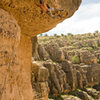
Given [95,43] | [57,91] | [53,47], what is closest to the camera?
[57,91]

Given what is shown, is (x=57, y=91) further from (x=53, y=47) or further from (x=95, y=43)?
(x=95, y=43)

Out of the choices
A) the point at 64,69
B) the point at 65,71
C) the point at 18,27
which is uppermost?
the point at 18,27

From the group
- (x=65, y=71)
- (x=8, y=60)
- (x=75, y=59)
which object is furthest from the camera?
(x=75, y=59)

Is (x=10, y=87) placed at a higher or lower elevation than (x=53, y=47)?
lower

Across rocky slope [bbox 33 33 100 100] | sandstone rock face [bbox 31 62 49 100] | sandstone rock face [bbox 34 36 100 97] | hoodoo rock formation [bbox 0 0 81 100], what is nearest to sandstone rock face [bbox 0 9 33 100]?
hoodoo rock formation [bbox 0 0 81 100]

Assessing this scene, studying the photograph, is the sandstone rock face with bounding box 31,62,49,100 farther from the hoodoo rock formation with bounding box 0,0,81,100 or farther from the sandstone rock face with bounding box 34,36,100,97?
the sandstone rock face with bounding box 34,36,100,97

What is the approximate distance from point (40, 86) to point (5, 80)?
5493 mm

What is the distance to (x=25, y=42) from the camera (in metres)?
4.57

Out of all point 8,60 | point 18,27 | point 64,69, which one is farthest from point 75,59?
point 8,60

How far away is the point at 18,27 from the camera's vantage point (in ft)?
9.62

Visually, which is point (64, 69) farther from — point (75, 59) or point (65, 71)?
point (75, 59)

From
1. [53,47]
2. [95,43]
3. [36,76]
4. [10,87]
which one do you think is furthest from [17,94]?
[95,43]

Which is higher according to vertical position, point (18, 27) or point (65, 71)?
point (18, 27)

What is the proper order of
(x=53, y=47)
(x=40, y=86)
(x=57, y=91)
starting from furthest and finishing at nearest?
(x=53, y=47), (x=57, y=91), (x=40, y=86)
